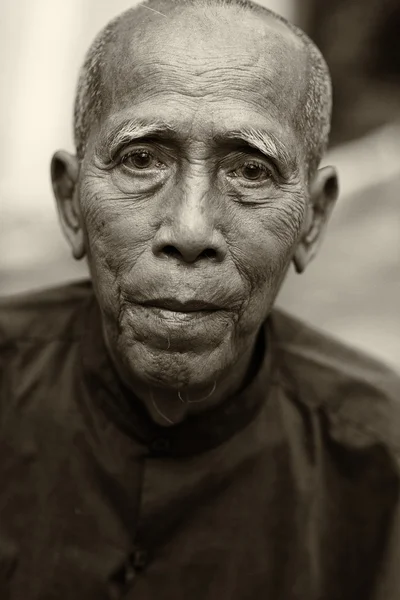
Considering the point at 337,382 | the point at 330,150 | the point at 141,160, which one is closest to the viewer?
the point at 141,160

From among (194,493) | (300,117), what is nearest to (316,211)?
(300,117)

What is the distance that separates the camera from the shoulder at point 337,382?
5.59ft

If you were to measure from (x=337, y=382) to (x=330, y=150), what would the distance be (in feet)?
3.37

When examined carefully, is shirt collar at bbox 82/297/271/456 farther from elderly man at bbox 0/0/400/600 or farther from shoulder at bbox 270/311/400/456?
shoulder at bbox 270/311/400/456

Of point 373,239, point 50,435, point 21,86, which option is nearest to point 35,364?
point 50,435

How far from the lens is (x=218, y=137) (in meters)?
1.31

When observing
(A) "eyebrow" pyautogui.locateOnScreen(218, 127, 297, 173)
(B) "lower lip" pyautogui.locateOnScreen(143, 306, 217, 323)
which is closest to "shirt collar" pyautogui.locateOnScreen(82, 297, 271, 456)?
(B) "lower lip" pyautogui.locateOnScreen(143, 306, 217, 323)

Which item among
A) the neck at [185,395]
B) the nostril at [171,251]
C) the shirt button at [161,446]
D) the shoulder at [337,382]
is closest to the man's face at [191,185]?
the nostril at [171,251]

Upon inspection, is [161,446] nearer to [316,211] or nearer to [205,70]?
[316,211]

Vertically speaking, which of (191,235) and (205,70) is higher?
(205,70)

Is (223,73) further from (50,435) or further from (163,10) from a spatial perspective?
(50,435)

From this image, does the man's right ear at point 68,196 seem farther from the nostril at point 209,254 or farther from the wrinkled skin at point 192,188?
the nostril at point 209,254

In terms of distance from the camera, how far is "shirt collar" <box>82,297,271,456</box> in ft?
5.19

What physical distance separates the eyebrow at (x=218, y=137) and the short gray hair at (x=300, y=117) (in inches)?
3.1
